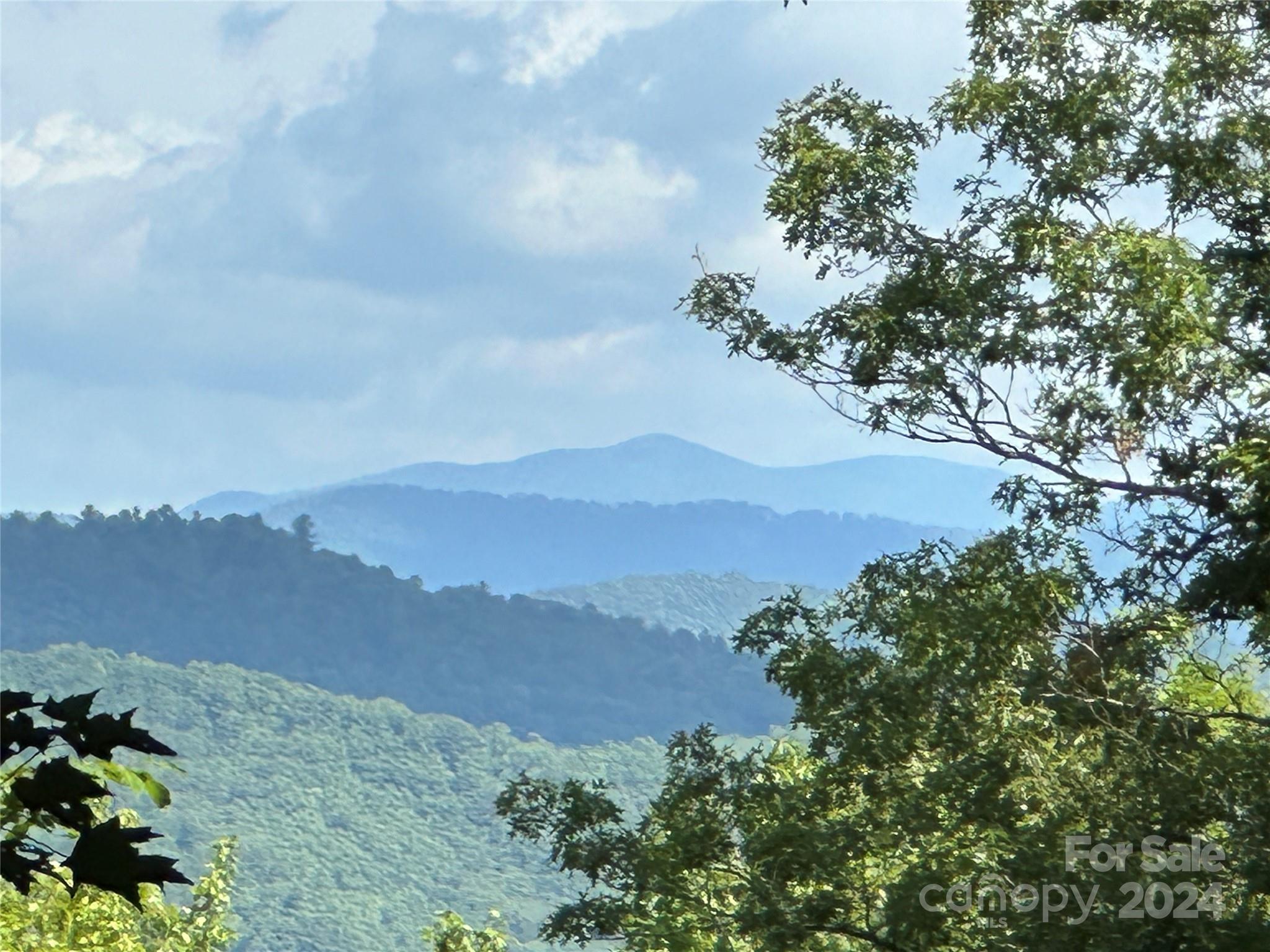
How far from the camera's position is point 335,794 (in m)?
131

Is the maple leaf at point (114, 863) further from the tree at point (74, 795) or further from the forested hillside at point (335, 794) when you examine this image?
the forested hillside at point (335, 794)

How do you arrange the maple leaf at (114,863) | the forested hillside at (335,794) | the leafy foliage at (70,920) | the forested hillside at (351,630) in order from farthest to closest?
1. the forested hillside at (351,630)
2. the forested hillside at (335,794)
3. the leafy foliage at (70,920)
4. the maple leaf at (114,863)

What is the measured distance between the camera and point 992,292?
9.05m

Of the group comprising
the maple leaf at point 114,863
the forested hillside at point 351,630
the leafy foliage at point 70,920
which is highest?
the forested hillside at point 351,630

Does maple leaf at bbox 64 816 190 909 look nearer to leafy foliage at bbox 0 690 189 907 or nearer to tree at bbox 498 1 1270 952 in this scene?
leafy foliage at bbox 0 690 189 907

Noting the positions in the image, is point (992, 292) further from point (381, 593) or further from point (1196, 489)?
point (381, 593)

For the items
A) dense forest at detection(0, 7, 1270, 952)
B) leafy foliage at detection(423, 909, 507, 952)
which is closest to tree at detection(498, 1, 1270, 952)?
dense forest at detection(0, 7, 1270, 952)

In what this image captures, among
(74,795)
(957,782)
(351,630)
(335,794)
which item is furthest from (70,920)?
(351,630)

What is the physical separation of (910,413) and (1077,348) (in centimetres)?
121

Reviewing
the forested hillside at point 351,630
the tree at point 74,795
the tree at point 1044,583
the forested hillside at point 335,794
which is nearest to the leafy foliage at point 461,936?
the tree at point 1044,583

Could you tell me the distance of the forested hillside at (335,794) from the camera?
368 ft

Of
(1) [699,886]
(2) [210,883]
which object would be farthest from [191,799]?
(1) [699,886]

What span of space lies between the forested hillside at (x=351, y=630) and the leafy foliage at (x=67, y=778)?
562ft

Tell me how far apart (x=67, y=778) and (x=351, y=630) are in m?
185
